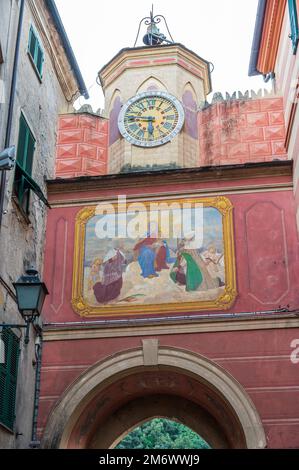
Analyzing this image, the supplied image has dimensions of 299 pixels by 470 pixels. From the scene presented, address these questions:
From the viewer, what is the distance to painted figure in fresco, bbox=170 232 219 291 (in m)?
12.6

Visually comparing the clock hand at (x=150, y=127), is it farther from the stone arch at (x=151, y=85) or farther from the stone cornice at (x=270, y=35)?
the stone cornice at (x=270, y=35)

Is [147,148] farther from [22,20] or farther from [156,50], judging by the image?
[22,20]

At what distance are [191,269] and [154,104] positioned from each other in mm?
3663

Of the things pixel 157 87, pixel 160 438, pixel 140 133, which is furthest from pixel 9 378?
pixel 160 438

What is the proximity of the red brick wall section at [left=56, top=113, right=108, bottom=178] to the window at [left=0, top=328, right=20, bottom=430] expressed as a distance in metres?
4.16

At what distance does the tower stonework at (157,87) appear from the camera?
1391 cm

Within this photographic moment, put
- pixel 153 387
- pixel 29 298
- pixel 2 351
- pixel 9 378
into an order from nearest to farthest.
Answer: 1. pixel 29 298
2. pixel 2 351
3. pixel 9 378
4. pixel 153 387

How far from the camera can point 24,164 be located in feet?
40.0

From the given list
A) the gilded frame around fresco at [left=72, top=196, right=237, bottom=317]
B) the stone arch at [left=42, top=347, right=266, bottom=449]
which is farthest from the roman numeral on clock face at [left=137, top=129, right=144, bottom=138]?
the stone arch at [left=42, top=347, right=266, bottom=449]

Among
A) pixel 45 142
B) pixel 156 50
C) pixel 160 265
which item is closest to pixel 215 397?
pixel 160 265

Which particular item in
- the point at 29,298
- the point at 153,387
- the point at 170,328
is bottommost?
the point at 29,298

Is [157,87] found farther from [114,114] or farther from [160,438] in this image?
[160,438]

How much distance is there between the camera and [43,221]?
13.3m
